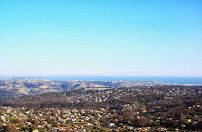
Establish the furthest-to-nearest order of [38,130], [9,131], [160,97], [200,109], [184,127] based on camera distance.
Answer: [160,97] → [200,109] → [184,127] → [38,130] → [9,131]

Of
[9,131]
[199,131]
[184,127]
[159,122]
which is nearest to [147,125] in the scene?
[159,122]

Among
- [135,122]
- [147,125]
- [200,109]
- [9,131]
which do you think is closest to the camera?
[9,131]

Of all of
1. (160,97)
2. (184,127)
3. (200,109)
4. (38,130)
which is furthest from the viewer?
(160,97)

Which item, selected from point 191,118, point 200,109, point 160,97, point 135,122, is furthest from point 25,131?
point 160,97

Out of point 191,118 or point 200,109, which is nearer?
point 191,118

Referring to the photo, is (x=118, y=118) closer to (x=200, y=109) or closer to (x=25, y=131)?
(x=200, y=109)

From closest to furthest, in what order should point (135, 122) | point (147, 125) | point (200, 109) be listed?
point (147, 125)
point (135, 122)
point (200, 109)

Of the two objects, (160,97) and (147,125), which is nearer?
(147,125)

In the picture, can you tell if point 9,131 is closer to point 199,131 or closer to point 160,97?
point 199,131
